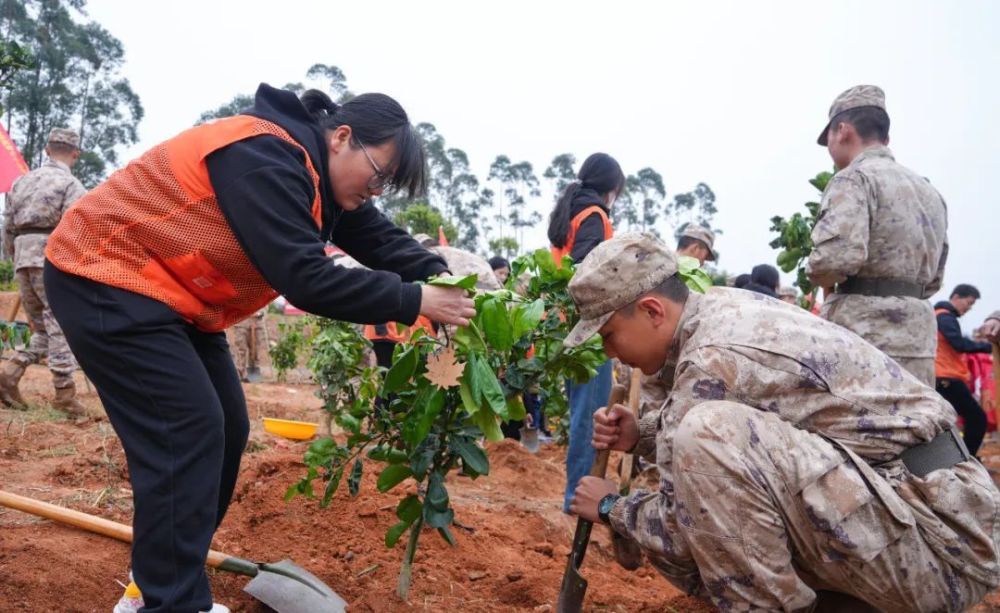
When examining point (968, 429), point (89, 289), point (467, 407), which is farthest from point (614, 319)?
point (968, 429)

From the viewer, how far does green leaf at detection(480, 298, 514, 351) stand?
2285 millimetres

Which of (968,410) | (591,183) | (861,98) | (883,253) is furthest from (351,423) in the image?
(968,410)

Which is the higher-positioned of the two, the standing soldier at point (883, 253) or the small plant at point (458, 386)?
the standing soldier at point (883, 253)

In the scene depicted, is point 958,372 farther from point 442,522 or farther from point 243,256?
point 243,256

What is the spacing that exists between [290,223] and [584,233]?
2.60 m

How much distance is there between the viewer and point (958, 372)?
22.4 ft

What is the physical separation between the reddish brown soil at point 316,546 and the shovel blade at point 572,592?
0.29m

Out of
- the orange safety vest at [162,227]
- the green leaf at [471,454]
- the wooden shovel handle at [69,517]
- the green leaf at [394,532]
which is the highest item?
the orange safety vest at [162,227]

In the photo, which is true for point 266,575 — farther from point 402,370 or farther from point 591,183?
point 591,183

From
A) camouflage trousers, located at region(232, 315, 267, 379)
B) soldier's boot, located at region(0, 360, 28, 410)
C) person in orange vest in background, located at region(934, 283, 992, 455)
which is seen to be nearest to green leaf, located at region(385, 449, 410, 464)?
soldier's boot, located at region(0, 360, 28, 410)

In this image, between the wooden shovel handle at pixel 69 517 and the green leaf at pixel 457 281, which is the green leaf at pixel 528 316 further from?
the wooden shovel handle at pixel 69 517

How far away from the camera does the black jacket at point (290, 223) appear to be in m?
1.91

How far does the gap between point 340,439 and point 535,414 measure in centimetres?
265

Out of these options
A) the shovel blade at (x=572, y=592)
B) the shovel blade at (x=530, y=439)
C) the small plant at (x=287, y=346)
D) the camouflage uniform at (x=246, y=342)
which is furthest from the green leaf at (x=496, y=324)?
the camouflage uniform at (x=246, y=342)
